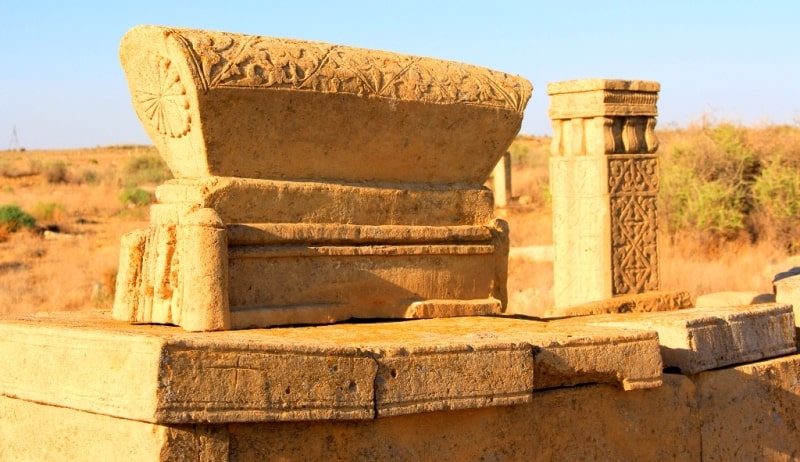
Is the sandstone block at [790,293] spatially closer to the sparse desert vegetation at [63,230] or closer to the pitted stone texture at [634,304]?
the pitted stone texture at [634,304]

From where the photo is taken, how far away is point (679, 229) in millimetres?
15023

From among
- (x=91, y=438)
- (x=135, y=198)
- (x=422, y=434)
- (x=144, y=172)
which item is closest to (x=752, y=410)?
(x=422, y=434)

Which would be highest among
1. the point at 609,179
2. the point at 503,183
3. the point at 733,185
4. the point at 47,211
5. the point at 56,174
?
the point at 56,174

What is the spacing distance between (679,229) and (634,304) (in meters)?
8.52

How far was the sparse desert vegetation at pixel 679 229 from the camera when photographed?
1120 centimetres

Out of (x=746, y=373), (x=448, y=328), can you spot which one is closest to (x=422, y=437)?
(x=448, y=328)

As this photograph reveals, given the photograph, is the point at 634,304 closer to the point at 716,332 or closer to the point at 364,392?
the point at 716,332

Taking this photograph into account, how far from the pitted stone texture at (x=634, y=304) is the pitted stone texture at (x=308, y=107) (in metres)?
1.87

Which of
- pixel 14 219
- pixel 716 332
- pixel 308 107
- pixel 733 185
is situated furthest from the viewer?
pixel 14 219

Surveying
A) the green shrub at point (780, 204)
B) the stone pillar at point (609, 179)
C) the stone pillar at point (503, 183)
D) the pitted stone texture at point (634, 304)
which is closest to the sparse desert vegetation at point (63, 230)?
the stone pillar at point (609, 179)

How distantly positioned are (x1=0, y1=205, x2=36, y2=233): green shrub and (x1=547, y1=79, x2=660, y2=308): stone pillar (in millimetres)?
11010

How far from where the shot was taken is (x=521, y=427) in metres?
3.71

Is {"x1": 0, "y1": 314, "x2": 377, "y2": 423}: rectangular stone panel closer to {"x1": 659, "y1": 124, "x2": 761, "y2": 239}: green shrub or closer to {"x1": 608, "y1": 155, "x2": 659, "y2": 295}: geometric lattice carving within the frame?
{"x1": 608, "y1": 155, "x2": 659, "y2": 295}: geometric lattice carving

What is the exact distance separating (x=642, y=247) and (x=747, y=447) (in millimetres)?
3730
